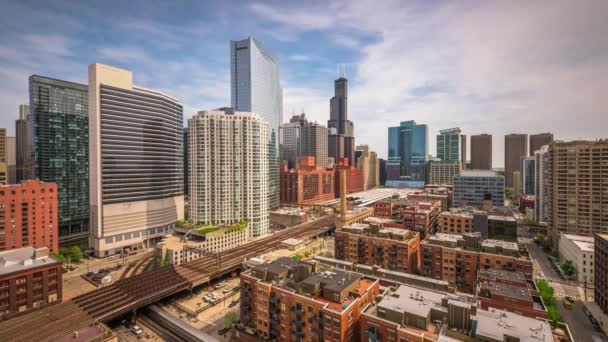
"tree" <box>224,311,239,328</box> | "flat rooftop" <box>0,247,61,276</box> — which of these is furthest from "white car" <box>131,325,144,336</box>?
"flat rooftop" <box>0,247,61,276</box>

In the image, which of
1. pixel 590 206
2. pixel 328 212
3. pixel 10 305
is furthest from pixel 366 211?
pixel 10 305

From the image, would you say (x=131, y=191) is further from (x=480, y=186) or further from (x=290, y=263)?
(x=480, y=186)

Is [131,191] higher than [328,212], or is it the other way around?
[131,191]

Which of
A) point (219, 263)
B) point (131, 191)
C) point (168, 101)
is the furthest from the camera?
point (168, 101)

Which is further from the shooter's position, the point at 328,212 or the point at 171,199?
the point at 328,212

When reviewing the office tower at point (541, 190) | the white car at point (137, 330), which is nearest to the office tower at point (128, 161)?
the white car at point (137, 330)

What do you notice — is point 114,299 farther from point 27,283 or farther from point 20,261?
point 20,261

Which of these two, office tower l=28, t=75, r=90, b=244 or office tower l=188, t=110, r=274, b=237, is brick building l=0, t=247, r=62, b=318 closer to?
office tower l=188, t=110, r=274, b=237
